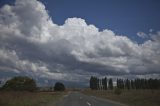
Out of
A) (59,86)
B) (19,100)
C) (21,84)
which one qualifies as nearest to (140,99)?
(19,100)

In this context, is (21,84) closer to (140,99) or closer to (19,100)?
(140,99)

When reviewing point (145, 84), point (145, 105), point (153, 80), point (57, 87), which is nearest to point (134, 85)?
point (145, 84)

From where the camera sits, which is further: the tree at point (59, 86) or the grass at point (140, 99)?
the tree at point (59, 86)

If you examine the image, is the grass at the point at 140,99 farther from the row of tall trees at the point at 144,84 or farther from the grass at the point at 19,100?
the row of tall trees at the point at 144,84

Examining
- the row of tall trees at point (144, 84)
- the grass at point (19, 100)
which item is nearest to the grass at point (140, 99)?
the grass at point (19, 100)

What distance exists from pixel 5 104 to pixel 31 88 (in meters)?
57.2

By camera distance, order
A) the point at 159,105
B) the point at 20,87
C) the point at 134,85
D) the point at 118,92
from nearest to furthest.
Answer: the point at 159,105 → the point at 118,92 → the point at 20,87 → the point at 134,85

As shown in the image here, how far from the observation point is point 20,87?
76000mm

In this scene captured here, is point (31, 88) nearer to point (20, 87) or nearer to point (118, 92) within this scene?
point (20, 87)

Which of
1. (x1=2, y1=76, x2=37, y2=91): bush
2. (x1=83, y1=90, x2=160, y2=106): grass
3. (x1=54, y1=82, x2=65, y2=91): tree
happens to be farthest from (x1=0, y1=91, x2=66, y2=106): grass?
(x1=54, y1=82, x2=65, y2=91): tree

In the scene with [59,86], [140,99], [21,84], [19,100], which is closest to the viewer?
[19,100]

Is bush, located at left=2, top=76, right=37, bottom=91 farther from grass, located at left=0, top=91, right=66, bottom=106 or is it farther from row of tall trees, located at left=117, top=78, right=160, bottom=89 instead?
row of tall trees, located at left=117, top=78, right=160, bottom=89

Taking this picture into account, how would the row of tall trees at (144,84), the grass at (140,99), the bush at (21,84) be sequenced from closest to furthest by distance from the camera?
1. the grass at (140,99)
2. the bush at (21,84)
3. the row of tall trees at (144,84)

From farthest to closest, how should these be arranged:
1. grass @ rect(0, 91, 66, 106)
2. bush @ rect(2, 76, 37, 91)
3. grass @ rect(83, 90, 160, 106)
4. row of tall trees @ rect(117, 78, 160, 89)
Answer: row of tall trees @ rect(117, 78, 160, 89) → bush @ rect(2, 76, 37, 91) → grass @ rect(83, 90, 160, 106) → grass @ rect(0, 91, 66, 106)
